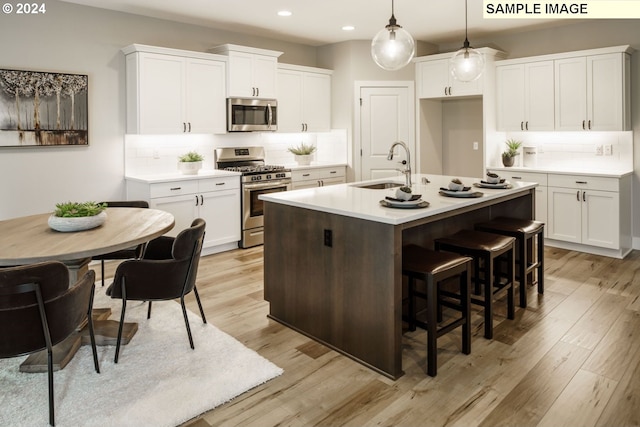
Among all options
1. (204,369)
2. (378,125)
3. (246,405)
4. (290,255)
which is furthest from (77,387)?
(378,125)

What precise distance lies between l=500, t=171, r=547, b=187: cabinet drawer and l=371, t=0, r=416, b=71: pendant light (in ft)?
9.65

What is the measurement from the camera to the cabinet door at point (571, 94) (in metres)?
5.23

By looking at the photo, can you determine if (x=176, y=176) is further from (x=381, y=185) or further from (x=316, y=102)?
(x=316, y=102)

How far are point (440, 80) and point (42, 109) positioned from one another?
4698mm

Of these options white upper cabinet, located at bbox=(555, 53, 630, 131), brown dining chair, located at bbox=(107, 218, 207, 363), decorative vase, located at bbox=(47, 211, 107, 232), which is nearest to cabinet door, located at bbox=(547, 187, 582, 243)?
white upper cabinet, located at bbox=(555, 53, 630, 131)

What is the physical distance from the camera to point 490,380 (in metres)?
2.55

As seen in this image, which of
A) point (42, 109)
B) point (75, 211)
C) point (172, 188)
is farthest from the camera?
point (172, 188)

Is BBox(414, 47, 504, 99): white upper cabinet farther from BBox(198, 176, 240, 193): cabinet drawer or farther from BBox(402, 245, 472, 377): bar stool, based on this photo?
BBox(402, 245, 472, 377): bar stool

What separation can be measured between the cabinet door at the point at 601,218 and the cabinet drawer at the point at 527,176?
0.45m

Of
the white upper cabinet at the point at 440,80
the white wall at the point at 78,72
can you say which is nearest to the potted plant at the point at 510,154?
the white upper cabinet at the point at 440,80

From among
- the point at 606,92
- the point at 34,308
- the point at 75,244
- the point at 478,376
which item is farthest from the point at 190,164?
the point at 606,92

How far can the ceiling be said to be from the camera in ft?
15.5

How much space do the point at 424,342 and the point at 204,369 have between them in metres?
1.37

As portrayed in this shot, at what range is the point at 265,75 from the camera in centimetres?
581
